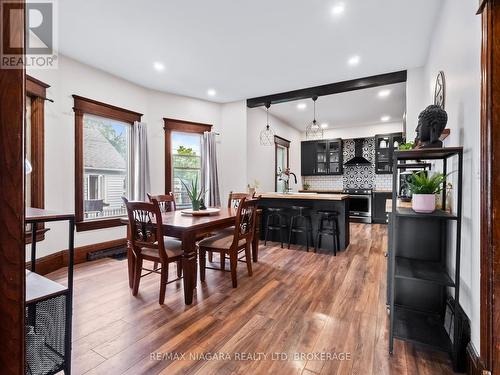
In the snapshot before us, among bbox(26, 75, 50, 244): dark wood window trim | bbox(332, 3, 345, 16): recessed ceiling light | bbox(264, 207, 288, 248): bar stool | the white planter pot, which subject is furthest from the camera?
bbox(264, 207, 288, 248): bar stool

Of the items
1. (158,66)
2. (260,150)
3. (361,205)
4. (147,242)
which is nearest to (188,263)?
(147,242)

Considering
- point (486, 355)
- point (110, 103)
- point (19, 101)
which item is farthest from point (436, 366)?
point (110, 103)

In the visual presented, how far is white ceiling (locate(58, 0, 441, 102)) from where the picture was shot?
2.42 m

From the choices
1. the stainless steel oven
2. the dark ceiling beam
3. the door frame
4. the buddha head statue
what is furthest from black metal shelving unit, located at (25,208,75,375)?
the stainless steel oven

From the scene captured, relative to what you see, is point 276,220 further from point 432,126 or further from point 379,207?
point 379,207

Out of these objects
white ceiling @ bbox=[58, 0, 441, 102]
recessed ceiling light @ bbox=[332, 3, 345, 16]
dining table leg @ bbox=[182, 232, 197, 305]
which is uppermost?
white ceiling @ bbox=[58, 0, 441, 102]

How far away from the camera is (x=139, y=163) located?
4184 millimetres

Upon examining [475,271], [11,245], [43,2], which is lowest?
[475,271]

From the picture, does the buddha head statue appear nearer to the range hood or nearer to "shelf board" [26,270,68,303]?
"shelf board" [26,270,68,303]

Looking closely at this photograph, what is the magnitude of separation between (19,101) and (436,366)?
2423 mm

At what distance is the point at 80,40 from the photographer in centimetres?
297

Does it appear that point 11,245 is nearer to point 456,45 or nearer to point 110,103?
point 456,45

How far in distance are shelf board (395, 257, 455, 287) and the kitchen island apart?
201 centimetres

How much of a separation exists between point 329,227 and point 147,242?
3057 millimetres
